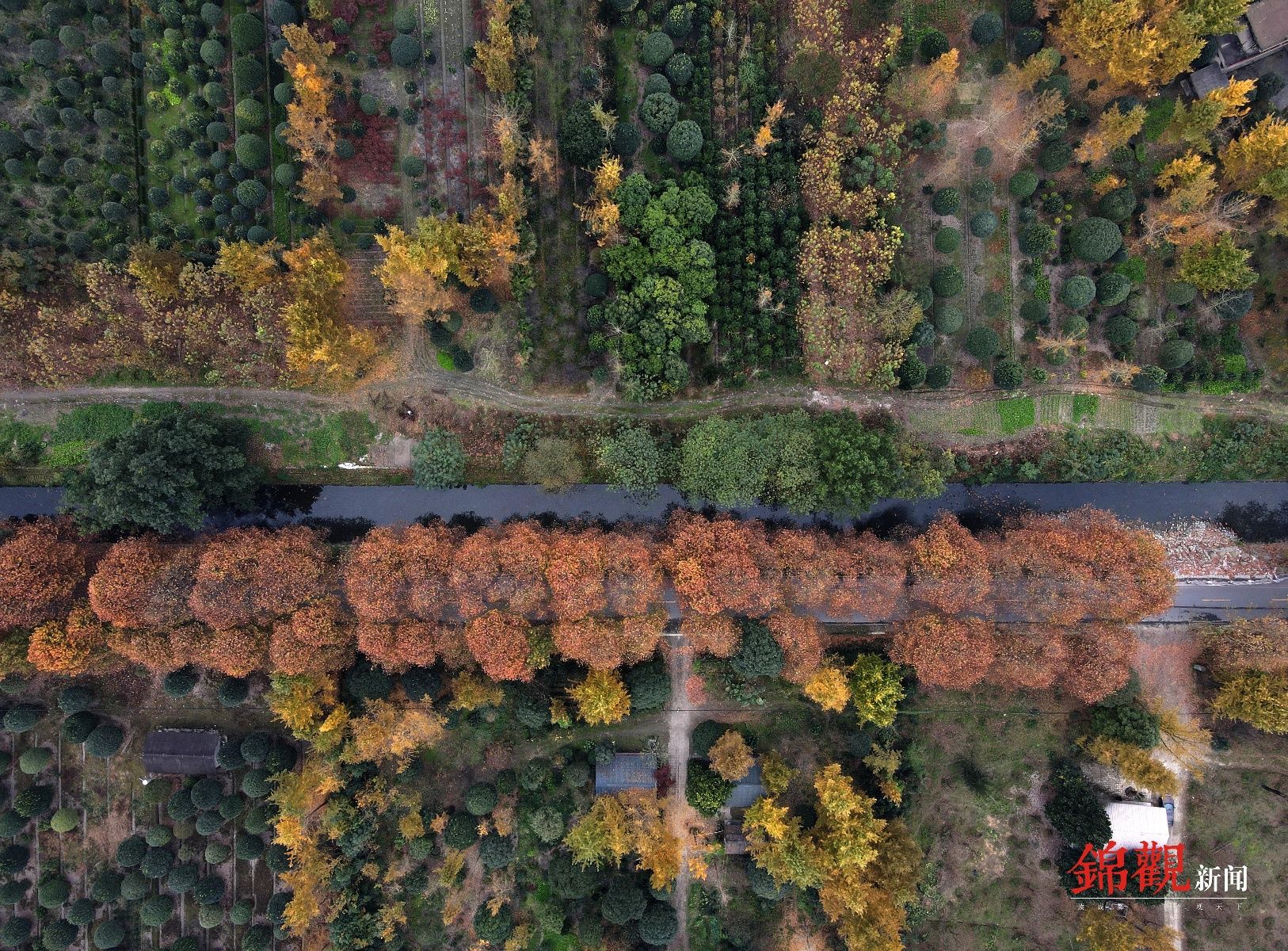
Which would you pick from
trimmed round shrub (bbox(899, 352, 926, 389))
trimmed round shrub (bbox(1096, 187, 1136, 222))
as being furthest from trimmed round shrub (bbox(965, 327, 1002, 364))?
trimmed round shrub (bbox(1096, 187, 1136, 222))

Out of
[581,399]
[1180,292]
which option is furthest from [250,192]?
[1180,292]

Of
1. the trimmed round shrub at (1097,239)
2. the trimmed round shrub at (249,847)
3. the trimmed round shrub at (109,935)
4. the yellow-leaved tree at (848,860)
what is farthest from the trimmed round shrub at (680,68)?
the trimmed round shrub at (109,935)

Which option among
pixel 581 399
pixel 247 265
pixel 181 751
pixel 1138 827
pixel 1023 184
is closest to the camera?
pixel 247 265

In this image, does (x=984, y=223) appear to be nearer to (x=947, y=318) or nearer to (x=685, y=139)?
(x=947, y=318)

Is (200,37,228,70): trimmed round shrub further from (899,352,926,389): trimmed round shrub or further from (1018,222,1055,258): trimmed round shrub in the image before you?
(1018,222,1055,258): trimmed round shrub

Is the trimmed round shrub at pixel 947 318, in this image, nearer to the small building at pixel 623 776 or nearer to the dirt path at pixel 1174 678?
the dirt path at pixel 1174 678

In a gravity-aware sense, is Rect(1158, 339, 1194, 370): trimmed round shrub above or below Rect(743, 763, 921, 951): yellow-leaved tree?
above
